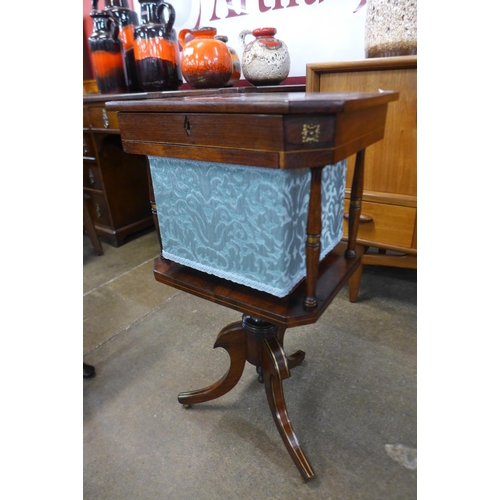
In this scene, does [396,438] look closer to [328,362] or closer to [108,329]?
[328,362]

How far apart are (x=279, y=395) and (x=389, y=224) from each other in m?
0.72

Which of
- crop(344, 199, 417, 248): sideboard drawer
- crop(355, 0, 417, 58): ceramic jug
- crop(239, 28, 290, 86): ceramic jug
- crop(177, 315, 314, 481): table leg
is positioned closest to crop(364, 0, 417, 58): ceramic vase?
crop(355, 0, 417, 58): ceramic jug

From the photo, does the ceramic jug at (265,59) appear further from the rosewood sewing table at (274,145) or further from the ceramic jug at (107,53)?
the ceramic jug at (107,53)

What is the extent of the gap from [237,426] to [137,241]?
1572 millimetres

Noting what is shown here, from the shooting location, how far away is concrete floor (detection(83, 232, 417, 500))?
93 cm

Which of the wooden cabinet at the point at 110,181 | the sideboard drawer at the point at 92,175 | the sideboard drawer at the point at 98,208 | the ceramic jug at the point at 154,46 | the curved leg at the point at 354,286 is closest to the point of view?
the curved leg at the point at 354,286

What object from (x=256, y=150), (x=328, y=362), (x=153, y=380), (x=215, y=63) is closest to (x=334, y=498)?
(x=328, y=362)

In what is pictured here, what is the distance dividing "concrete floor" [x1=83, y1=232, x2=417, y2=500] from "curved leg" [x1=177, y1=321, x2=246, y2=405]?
0.19 ft

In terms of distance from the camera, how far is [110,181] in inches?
85.0

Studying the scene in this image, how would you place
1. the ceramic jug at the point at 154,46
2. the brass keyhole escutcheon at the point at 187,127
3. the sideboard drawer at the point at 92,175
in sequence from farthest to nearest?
the sideboard drawer at the point at 92,175 < the ceramic jug at the point at 154,46 < the brass keyhole escutcheon at the point at 187,127

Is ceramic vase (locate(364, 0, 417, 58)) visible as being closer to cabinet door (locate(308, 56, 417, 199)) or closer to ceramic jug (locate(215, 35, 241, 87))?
cabinet door (locate(308, 56, 417, 199))

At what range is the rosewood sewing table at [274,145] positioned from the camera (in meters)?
0.51

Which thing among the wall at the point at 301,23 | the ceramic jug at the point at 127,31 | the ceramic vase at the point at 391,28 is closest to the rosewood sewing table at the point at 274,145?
the ceramic vase at the point at 391,28

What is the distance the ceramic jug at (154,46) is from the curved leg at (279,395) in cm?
145
